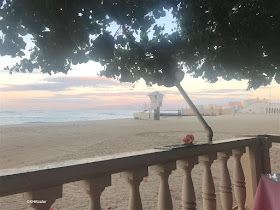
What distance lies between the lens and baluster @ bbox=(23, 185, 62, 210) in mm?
1419

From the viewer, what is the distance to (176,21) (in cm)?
483

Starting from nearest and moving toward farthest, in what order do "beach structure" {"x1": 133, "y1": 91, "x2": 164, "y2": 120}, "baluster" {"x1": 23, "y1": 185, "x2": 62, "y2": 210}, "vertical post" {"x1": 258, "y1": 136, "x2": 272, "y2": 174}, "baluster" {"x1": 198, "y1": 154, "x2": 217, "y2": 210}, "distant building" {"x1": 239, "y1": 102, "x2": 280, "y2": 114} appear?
"baluster" {"x1": 23, "y1": 185, "x2": 62, "y2": 210} → "baluster" {"x1": 198, "y1": 154, "x2": 217, "y2": 210} → "vertical post" {"x1": 258, "y1": 136, "x2": 272, "y2": 174} → "beach structure" {"x1": 133, "y1": 91, "x2": 164, "y2": 120} → "distant building" {"x1": 239, "y1": 102, "x2": 280, "y2": 114}

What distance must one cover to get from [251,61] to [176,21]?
1.54 m

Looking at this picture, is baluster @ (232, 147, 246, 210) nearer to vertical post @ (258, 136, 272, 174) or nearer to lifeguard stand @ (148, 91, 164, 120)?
vertical post @ (258, 136, 272, 174)

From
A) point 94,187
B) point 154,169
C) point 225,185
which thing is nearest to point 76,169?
point 94,187

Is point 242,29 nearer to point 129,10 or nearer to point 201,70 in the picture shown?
point 129,10

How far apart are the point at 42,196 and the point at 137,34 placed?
95.5 inches

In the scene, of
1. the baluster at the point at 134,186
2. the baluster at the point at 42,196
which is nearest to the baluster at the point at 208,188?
the baluster at the point at 134,186

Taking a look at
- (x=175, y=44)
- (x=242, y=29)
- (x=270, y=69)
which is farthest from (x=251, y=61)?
(x=270, y=69)

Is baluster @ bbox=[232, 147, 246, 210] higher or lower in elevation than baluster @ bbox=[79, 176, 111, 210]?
lower

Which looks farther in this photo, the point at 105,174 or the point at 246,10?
the point at 246,10

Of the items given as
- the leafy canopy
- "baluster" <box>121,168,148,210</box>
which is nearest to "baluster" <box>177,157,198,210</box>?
"baluster" <box>121,168,148,210</box>

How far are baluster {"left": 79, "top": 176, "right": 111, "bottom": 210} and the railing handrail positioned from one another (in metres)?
0.04

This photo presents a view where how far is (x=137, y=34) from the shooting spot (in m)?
3.34
